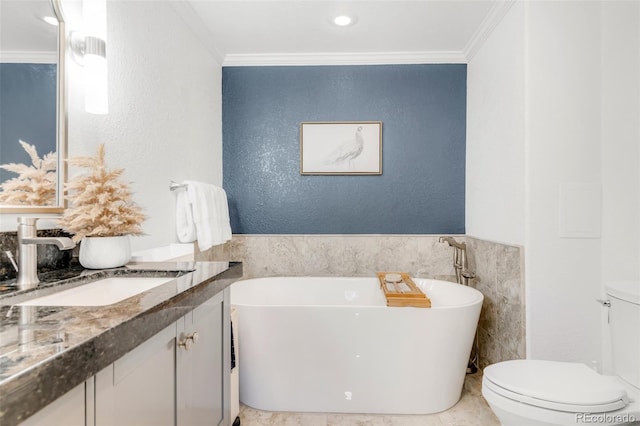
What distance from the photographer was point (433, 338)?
207cm

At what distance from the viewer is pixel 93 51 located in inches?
54.8

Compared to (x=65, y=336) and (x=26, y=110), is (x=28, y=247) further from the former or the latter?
(x=65, y=336)

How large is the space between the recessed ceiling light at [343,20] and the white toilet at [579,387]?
2178 millimetres

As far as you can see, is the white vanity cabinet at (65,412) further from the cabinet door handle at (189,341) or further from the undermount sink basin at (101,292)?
the undermount sink basin at (101,292)

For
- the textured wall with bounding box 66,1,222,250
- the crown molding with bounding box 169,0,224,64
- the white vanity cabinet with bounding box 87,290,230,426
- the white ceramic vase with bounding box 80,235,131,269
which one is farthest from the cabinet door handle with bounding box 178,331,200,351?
the crown molding with bounding box 169,0,224,64

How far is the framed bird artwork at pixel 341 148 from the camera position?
3.12 meters

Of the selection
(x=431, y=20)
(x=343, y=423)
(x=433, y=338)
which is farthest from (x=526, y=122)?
(x=343, y=423)

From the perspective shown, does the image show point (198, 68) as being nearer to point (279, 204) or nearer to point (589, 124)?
point (279, 204)

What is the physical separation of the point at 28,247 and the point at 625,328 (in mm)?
2295

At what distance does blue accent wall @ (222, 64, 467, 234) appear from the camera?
10.2 ft

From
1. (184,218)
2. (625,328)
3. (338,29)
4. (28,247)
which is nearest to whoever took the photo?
(28,247)

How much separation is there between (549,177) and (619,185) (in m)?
0.36

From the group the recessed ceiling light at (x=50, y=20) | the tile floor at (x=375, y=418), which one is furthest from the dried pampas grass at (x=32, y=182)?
the tile floor at (x=375, y=418)

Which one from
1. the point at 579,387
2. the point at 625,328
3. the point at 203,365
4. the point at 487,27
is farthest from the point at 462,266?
Answer: the point at 203,365
